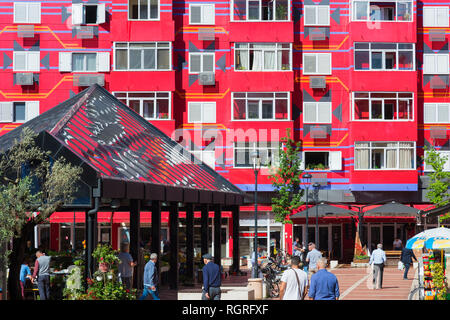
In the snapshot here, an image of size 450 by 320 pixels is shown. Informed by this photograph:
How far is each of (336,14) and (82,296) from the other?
1440 inches

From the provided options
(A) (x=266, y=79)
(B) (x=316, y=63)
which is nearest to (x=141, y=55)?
(A) (x=266, y=79)

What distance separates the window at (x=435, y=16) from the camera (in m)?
52.0

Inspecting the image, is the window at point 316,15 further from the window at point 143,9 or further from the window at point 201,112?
the window at point 143,9

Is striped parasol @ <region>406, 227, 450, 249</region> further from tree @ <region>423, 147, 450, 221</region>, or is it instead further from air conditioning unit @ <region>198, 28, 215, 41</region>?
air conditioning unit @ <region>198, 28, 215, 41</region>

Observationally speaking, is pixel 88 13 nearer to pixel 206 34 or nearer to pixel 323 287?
pixel 206 34

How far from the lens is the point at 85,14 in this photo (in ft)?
169

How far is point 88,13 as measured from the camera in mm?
51500

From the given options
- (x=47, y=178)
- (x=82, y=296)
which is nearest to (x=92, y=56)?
(x=47, y=178)

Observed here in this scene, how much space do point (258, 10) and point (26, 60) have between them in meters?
14.4

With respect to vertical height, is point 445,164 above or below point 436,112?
below

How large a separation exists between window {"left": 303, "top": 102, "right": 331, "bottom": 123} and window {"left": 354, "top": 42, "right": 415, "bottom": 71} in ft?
10.2

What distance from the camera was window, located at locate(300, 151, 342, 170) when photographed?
51.2 m

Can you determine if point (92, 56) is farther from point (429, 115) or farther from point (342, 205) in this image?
point (429, 115)

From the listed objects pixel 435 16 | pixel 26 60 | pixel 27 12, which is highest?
pixel 27 12
